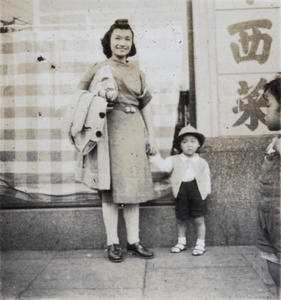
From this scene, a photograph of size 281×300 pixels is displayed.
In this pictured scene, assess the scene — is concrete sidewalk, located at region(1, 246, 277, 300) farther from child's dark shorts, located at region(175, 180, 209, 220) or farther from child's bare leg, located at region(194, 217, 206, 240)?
child's dark shorts, located at region(175, 180, 209, 220)

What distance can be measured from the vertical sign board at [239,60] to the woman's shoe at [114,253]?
1.31 meters

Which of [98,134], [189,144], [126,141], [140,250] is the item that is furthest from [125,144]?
[140,250]

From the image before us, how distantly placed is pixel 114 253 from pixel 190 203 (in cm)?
80

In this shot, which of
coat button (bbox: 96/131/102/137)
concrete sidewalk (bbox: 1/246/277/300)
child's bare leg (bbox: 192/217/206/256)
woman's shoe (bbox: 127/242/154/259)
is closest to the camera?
concrete sidewalk (bbox: 1/246/277/300)

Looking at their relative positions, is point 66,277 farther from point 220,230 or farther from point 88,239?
point 220,230

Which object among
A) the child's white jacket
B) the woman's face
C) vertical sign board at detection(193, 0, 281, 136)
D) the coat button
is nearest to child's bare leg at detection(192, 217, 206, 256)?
the child's white jacket

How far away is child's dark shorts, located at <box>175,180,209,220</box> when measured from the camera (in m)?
3.65

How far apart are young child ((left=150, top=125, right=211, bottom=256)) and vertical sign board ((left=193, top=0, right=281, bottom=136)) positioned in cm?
24

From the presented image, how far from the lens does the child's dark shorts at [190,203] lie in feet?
12.0

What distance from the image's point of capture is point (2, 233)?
3.79 meters

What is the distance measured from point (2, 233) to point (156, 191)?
4.79 feet

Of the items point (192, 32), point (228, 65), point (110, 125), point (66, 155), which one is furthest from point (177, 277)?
point (192, 32)

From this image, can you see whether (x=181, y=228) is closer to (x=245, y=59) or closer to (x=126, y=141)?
(x=126, y=141)

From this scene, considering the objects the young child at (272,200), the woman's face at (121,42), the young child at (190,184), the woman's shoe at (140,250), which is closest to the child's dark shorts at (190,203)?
the young child at (190,184)
